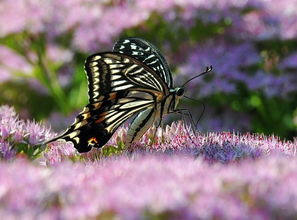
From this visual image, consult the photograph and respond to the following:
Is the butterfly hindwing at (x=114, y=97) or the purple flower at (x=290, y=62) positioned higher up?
the purple flower at (x=290, y=62)

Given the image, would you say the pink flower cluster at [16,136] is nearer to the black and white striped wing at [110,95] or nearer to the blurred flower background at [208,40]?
the black and white striped wing at [110,95]

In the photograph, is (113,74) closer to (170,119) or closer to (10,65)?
(170,119)

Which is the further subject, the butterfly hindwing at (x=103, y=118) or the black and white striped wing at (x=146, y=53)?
the black and white striped wing at (x=146, y=53)

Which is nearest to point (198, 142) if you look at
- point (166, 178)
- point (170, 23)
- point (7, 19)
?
point (166, 178)

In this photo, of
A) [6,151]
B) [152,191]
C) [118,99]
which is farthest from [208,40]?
[152,191]

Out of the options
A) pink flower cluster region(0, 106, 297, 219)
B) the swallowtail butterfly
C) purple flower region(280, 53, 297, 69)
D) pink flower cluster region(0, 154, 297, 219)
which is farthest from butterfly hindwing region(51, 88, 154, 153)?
purple flower region(280, 53, 297, 69)

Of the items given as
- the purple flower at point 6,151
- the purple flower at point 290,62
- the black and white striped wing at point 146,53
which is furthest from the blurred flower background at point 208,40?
the purple flower at point 6,151
